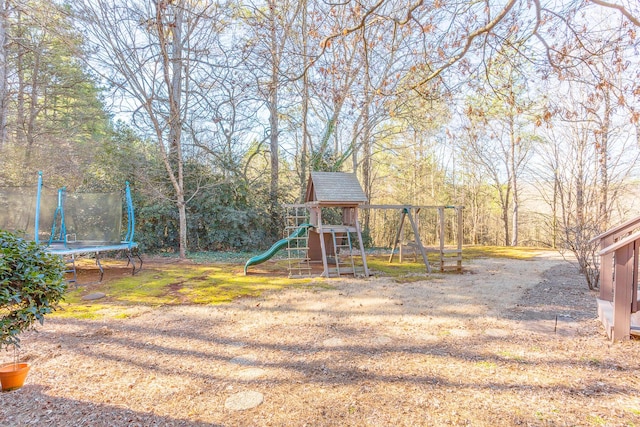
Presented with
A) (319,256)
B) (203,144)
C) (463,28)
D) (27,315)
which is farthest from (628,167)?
(203,144)

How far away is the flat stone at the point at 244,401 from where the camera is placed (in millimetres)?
1881

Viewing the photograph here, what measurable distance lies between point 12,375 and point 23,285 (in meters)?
0.69

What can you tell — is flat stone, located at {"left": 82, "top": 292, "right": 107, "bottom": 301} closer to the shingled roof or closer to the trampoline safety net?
the trampoline safety net

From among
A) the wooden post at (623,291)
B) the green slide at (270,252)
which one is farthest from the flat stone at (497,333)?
the green slide at (270,252)

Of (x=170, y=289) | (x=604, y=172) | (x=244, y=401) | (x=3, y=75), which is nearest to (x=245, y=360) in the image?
(x=244, y=401)

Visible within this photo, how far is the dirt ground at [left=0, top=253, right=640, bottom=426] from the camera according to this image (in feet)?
Answer: 5.90

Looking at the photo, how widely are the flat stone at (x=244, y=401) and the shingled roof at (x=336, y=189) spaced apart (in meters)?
4.43

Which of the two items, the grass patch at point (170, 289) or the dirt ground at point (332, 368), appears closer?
the dirt ground at point (332, 368)

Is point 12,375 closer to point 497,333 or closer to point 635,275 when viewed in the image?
point 497,333

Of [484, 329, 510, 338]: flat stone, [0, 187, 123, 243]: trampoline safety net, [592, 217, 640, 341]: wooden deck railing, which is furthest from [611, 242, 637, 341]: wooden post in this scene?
[0, 187, 123, 243]: trampoline safety net

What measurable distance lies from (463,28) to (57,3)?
26.0 feet

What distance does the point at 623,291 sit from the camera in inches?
107

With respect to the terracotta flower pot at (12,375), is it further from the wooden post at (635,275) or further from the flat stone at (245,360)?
the wooden post at (635,275)

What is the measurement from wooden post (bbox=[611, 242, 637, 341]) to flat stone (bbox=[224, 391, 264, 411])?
9.65 feet
